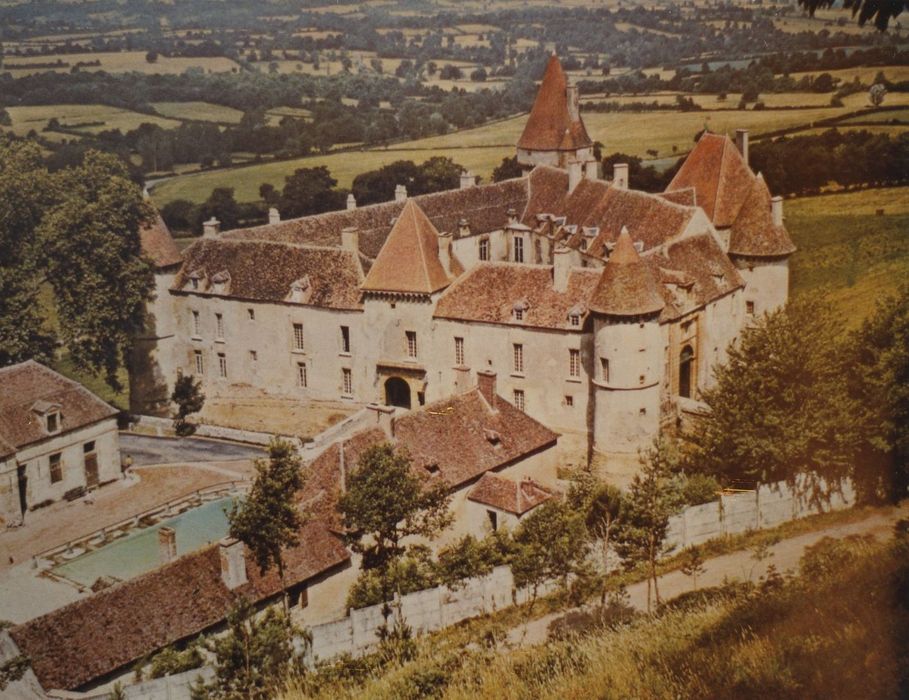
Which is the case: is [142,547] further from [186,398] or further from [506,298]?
[506,298]

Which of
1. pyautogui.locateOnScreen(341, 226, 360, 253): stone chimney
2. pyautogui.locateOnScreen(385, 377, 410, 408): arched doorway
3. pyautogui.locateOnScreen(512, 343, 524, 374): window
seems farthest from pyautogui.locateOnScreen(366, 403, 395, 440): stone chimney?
pyautogui.locateOnScreen(341, 226, 360, 253): stone chimney

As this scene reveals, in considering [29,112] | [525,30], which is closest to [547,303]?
[29,112]

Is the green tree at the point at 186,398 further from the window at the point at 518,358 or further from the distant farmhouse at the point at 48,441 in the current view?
the window at the point at 518,358

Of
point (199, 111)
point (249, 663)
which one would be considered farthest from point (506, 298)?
point (199, 111)

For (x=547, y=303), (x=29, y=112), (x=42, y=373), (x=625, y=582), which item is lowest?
(x=625, y=582)

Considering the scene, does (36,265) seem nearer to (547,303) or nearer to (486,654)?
(547,303)

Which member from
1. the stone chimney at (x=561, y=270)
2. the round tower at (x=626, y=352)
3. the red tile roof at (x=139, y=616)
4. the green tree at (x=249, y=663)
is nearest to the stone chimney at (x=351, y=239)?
the stone chimney at (x=561, y=270)
